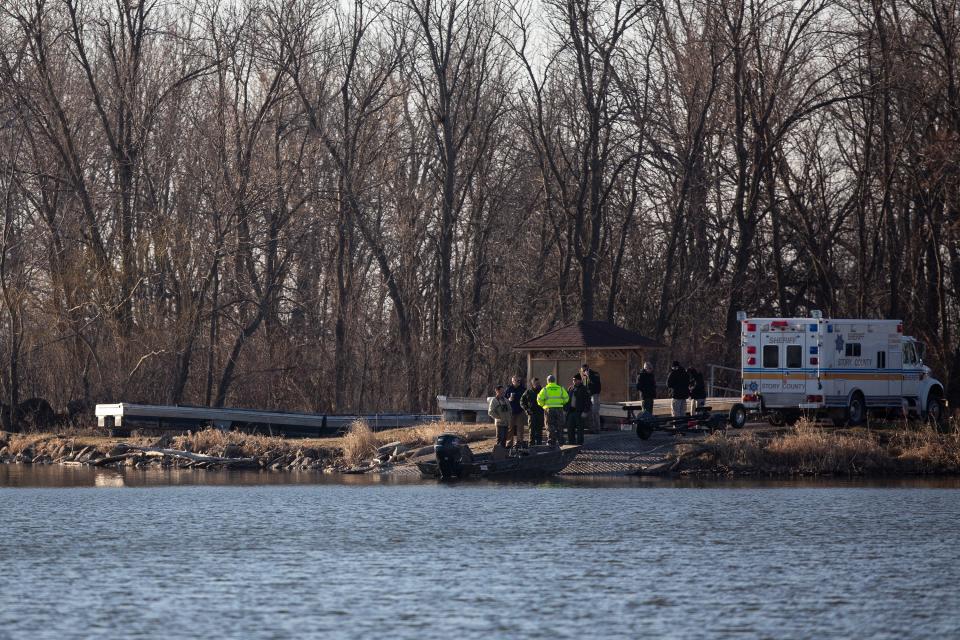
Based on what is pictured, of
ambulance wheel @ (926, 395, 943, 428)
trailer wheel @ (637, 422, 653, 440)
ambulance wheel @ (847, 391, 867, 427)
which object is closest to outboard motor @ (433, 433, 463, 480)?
trailer wheel @ (637, 422, 653, 440)

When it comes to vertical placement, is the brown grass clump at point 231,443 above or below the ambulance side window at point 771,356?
below

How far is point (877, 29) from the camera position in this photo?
162ft

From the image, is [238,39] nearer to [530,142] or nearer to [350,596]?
[530,142]

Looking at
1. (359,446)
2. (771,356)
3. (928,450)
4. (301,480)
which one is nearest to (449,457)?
(301,480)

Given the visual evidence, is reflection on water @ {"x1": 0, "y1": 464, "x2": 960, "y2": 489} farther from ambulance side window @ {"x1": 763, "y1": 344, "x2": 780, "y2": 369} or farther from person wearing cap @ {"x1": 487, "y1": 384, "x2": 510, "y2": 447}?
ambulance side window @ {"x1": 763, "y1": 344, "x2": 780, "y2": 369}

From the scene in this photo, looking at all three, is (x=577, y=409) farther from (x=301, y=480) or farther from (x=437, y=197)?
(x=437, y=197)

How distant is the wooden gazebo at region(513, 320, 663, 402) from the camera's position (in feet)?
144

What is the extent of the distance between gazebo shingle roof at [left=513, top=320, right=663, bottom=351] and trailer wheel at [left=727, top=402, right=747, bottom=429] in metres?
4.67

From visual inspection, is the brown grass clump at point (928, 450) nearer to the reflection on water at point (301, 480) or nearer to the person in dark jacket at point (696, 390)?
the reflection on water at point (301, 480)

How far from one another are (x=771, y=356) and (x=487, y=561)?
19224 millimetres

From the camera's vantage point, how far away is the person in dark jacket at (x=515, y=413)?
37406mm

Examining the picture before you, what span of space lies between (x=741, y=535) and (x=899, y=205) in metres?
31.0

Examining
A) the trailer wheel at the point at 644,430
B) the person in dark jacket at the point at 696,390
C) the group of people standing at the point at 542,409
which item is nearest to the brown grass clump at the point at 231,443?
the group of people standing at the point at 542,409

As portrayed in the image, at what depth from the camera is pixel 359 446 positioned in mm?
41469
